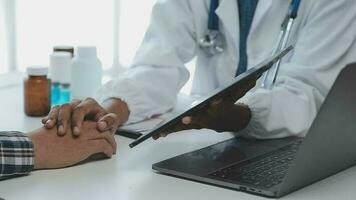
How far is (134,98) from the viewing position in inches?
61.1

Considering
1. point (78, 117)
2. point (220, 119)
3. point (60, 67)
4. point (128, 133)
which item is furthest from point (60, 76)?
point (220, 119)

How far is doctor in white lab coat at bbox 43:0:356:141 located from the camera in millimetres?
1427

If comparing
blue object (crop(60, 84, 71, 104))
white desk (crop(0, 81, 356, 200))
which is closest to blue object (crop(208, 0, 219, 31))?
blue object (crop(60, 84, 71, 104))

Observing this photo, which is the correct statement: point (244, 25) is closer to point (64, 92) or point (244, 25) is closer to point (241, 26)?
point (241, 26)

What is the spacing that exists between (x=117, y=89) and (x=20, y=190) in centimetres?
53

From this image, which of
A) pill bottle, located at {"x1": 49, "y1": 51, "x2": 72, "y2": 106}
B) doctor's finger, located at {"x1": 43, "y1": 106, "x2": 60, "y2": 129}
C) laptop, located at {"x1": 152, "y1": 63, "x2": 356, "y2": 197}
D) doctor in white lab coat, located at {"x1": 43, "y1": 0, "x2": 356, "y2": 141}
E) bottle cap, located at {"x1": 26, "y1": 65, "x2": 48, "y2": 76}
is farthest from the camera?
pill bottle, located at {"x1": 49, "y1": 51, "x2": 72, "y2": 106}

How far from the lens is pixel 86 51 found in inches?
64.9

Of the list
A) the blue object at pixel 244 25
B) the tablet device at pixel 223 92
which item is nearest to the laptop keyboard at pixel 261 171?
the tablet device at pixel 223 92

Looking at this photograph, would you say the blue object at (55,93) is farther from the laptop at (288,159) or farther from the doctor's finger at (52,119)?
the laptop at (288,159)

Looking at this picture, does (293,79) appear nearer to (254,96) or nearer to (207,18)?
(254,96)

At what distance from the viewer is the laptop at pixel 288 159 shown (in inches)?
38.6

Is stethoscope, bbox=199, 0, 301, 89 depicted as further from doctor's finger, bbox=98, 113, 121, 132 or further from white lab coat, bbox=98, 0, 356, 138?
doctor's finger, bbox=98, 113, 121, 132

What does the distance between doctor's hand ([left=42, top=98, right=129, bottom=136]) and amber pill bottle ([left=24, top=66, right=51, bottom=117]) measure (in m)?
0.25

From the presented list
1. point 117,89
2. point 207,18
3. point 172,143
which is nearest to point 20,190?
point 172,143
